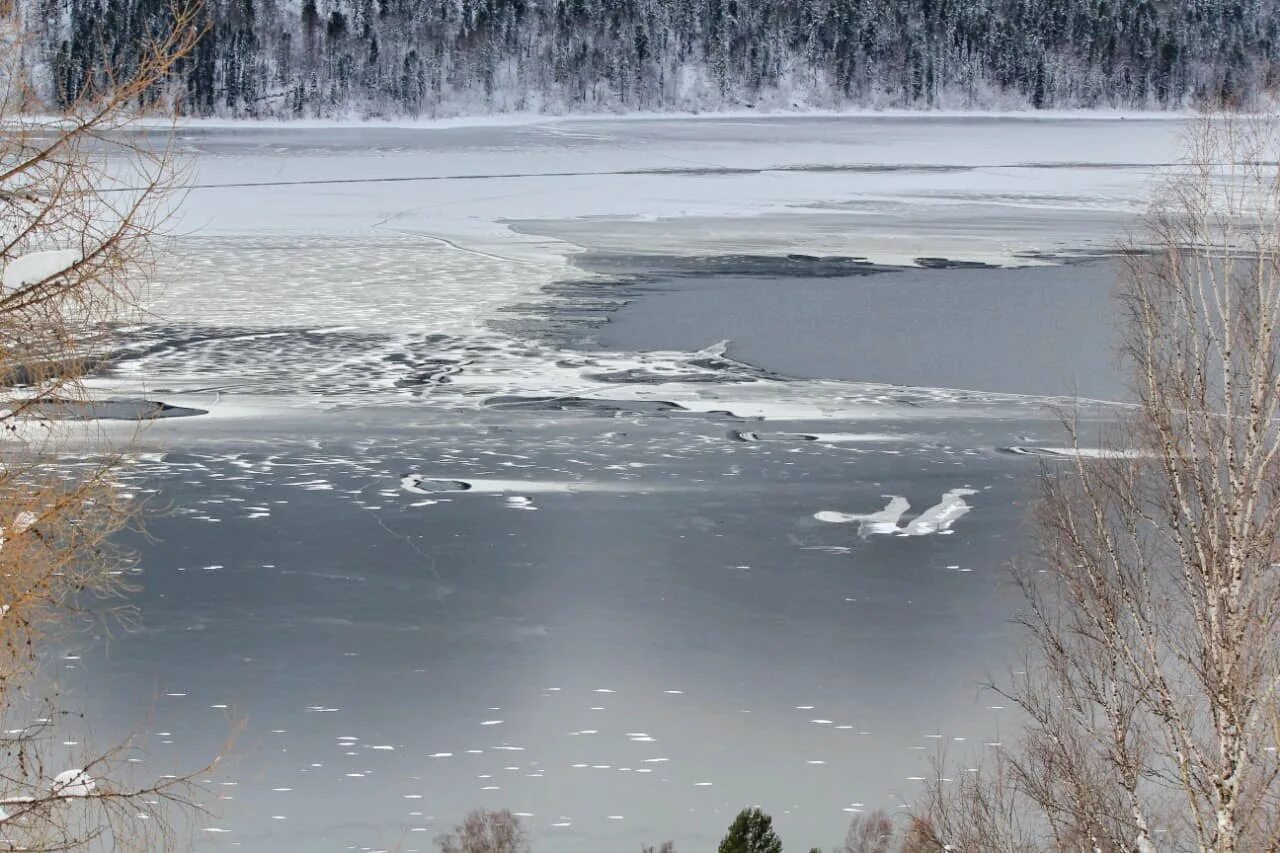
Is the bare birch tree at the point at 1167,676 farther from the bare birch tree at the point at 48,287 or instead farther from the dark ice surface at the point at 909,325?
the dark ice surface at the point at 909,325

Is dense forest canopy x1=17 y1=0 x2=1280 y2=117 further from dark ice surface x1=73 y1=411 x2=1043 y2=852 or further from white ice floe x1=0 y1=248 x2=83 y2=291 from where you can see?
white ice floe x1=0 y1=248 x2=83 y2=291

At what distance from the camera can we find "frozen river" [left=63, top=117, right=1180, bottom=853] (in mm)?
7688

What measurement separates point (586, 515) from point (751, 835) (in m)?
4.51

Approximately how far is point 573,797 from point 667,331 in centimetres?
1079

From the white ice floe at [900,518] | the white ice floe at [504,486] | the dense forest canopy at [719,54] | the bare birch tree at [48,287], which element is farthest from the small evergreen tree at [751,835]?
the dense forest canopy at [719,54]

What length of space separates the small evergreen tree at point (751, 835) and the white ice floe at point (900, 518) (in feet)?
13.0

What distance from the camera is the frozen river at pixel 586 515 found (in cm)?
769

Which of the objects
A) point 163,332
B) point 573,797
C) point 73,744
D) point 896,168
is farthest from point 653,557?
point 896,168

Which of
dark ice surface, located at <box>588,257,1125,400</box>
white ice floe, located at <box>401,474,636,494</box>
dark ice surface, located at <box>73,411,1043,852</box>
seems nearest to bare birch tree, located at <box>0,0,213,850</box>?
dark ice surface, located at <box>73,411,1043,852</box>

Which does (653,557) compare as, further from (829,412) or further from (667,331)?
(667,331)

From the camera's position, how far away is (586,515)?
37.4 ft

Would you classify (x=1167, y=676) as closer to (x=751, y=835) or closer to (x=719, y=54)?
(x=751, y=835)

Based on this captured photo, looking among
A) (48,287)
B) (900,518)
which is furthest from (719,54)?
(48,287)

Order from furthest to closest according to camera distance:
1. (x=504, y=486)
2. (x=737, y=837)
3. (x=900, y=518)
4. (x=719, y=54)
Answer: (x=719, y=54)
(x=504, y=486)
(x=900, y=518)
(x=737, y=837)
